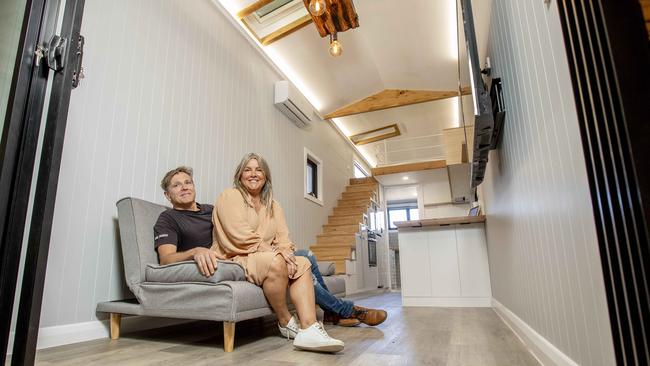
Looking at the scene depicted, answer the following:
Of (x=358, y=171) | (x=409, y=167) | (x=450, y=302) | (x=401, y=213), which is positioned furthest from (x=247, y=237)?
(x=401, y=213)

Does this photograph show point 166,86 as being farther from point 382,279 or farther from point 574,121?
point 382,279

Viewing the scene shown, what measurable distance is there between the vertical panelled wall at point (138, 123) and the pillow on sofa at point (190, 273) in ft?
1.46

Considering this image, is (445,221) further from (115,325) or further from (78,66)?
(78,66)

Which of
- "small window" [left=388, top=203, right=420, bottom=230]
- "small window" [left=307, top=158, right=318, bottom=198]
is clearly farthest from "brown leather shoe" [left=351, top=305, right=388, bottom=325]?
"small window" [left=388, top=203, right=420, bottom=230]

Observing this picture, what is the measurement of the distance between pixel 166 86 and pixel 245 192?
1.30 metres

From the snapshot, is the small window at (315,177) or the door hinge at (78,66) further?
the small window at (315,177)

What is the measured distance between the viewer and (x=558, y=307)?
1076mm

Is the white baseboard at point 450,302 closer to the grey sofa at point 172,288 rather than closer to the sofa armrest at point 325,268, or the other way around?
the sofa armrest at point 325,268

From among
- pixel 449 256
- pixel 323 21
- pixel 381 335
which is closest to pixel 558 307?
pixel 381 335

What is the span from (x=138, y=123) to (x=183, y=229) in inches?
34.3

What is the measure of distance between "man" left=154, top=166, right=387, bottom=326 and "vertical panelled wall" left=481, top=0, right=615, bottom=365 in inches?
39.3

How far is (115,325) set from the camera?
6.56 ft

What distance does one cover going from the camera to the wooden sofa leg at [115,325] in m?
1.99

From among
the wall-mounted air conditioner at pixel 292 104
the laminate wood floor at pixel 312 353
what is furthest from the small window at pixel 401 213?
the laminate wood floor at pixel 312 353
